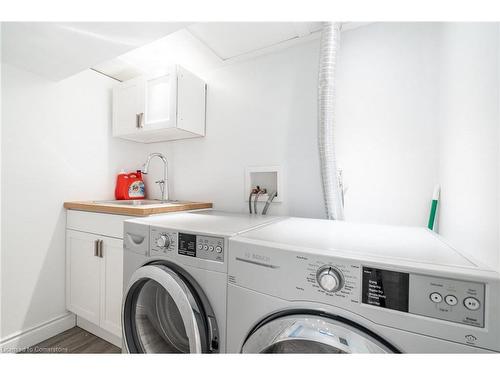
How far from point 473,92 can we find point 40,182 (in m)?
2.54

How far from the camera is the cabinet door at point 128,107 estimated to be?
173 cm

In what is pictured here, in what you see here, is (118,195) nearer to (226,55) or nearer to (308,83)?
(226,55)

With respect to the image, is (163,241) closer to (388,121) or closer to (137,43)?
(137,43)

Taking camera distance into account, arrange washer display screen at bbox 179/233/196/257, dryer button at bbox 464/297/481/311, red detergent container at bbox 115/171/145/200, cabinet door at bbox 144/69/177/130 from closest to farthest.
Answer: dryer button at bbox 464/297/481/311
washer display screen at bbox 179/233/196/257
cabinet door at bbox 144/69/177/130
red detergent container at bbox 115/171/145/200

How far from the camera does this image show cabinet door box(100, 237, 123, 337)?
4.28 ft

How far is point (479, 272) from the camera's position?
1.51 feet

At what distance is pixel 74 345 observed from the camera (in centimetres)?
144

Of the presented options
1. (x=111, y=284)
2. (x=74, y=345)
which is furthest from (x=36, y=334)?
(x=111, y=284)

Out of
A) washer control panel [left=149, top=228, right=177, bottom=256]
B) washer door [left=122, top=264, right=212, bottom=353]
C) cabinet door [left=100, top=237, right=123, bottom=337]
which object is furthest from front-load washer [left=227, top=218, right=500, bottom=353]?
cabinet door [left=100, top=237, right=123, bottom=337]

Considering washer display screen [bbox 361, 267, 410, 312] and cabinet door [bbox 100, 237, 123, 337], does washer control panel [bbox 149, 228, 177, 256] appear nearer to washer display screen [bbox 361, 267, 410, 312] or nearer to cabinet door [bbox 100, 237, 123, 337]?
cabinet door [bbox 100, 237, 123, 337]

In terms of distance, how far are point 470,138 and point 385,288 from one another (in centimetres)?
75

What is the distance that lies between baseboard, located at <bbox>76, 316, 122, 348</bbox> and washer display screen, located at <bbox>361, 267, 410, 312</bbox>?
1719mm

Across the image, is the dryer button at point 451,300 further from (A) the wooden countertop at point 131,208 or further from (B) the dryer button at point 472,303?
(A) the wooden countertop at point 131,208

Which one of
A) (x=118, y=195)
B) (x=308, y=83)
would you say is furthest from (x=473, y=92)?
(x=118, y=195)
